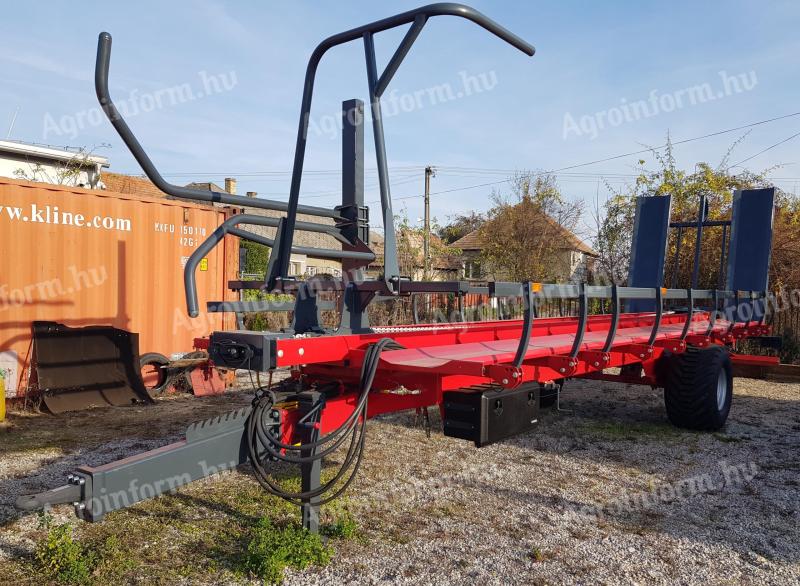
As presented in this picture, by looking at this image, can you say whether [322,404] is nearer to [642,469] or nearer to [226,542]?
[226,542]

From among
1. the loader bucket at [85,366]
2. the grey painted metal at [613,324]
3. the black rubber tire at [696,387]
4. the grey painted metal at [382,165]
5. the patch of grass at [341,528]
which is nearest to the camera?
the grey painted metal at [382,165]

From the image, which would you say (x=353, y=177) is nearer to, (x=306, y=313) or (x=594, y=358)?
(x=306, y=313)

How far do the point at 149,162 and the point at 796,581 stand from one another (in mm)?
3628

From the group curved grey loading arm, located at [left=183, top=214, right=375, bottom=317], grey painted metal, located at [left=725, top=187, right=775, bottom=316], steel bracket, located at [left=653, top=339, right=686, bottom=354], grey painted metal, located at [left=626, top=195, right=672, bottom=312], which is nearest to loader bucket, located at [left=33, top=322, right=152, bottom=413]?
curved grey loading arm, located at [left=183, top=214, right=375, bottom=317]

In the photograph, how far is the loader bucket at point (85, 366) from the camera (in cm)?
672

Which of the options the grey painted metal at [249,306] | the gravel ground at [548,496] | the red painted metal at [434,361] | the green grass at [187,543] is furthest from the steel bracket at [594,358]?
the green grass at [187,543]

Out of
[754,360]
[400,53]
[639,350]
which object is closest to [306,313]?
[400,53]

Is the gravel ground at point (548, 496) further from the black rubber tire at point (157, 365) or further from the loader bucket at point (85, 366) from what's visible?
the black rubber tire at point (157, 365)

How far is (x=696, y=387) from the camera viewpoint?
5.69 metres

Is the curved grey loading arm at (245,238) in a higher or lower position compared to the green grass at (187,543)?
higher

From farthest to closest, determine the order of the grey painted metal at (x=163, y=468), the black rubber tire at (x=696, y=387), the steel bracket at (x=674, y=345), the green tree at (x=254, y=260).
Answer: the green tree at (x=254, y=260) < the black rubber tire at (x=696, y=387) < the steel bracket at (x=674, y=345) < the grey painted metal at (x=163, y=468)

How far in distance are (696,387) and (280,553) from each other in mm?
4246

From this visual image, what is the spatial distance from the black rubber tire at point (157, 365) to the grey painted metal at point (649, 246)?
6060mm

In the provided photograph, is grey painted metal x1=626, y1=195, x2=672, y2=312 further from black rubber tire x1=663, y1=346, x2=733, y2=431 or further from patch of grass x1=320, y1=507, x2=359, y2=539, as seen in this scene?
patch of grass x1=320, y1=507, x2=359, y2=539
